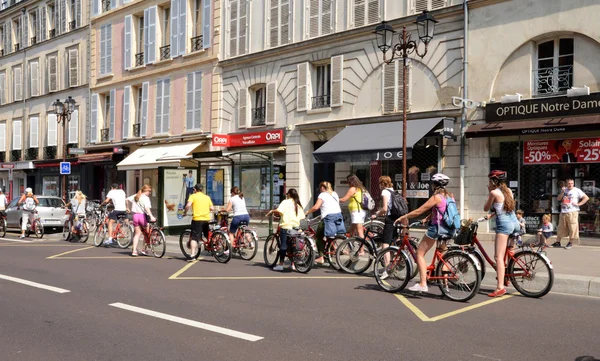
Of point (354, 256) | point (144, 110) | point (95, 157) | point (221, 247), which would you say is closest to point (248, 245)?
point (221, 247)

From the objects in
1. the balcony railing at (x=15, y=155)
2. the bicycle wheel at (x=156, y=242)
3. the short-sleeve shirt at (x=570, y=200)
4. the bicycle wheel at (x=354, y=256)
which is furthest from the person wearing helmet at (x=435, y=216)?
the balcony railing at (x=15, y=155)

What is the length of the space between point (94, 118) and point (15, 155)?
28.6 feet

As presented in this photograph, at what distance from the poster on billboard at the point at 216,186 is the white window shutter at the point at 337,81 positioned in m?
4.17

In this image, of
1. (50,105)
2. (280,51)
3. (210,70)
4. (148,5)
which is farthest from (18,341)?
(50,105)

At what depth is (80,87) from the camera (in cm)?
2897

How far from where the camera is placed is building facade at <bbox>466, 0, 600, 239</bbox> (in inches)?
512

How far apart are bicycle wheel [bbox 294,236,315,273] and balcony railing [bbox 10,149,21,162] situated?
1109 inches

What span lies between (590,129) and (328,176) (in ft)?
27.0

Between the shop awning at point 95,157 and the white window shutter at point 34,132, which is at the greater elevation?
the white window shutter at point 34,132

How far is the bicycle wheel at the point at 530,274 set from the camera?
7606mm

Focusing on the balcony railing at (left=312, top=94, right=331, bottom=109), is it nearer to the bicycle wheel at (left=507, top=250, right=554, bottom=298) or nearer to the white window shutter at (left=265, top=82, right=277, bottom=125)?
the white window shutter at (left=265, top=82, right=277, bottom=125)

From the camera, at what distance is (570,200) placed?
41.0 ft

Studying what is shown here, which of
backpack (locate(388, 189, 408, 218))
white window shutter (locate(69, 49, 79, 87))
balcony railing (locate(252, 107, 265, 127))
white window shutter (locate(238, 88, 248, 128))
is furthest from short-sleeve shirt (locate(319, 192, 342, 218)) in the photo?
white window shutter (locate(69, 49, 79, 87))

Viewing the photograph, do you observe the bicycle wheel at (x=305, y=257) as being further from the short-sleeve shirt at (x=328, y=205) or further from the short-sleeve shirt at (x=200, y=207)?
the short-sleeve shirt at (x=200, y=207)
